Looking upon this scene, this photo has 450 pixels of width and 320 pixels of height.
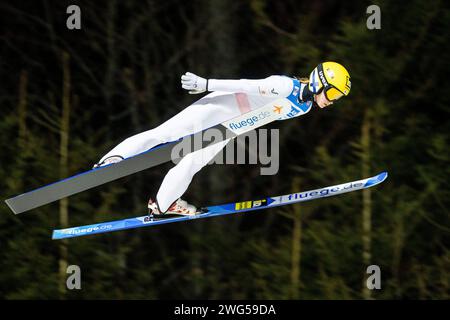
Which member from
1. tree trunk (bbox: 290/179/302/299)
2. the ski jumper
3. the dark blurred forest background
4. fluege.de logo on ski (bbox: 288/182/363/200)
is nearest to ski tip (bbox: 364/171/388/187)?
fluege.de logo on ski (bbox: 288/182/363/200)

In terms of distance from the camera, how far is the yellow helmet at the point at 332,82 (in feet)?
23.1

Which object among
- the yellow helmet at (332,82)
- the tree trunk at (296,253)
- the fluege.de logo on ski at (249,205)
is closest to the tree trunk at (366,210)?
the tree trunk at (296,253)

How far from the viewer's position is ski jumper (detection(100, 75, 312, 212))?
7.24 meters

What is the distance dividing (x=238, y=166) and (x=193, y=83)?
6485 mm

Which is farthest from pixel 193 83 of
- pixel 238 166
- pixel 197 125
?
pixel 238 166

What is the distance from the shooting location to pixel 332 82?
7.05 meters

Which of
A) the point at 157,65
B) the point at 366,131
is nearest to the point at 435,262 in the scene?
the point at 366,131

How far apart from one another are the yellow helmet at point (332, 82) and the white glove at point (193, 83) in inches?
27.6

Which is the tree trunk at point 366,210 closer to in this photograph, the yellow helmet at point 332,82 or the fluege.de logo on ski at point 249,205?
the fluege.de logo on ski at point 249,205

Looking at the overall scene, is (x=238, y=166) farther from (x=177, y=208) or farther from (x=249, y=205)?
(x=177, y=208)

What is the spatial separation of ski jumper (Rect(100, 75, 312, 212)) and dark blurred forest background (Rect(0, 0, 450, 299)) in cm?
328

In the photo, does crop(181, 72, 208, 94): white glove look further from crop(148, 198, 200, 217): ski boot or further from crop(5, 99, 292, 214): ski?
crop(148, 198, 200, 217): ski boot

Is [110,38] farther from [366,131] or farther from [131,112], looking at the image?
[366,131]

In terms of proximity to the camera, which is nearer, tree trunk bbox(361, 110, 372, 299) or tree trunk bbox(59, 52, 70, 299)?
tree trunk bbox(59, 52, 70, 299)
